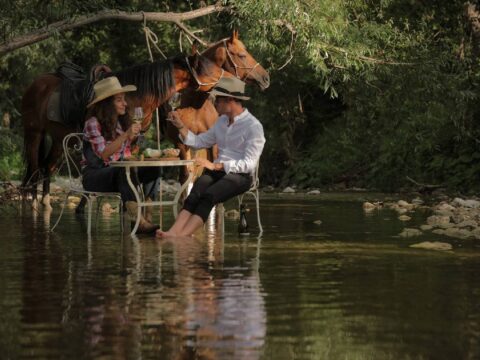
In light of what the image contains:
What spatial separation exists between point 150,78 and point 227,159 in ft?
8.04

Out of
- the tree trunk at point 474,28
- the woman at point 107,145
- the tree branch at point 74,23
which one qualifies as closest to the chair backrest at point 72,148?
the woman at point 107,145

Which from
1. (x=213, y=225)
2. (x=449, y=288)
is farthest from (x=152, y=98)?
(x=449, y=288)

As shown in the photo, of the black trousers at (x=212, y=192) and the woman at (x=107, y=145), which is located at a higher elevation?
the woman at (x=107, y=145)

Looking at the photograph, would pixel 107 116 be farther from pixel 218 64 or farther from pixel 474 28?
pixel 474 28

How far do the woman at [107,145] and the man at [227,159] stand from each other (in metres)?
0.66

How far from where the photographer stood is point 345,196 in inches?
1062

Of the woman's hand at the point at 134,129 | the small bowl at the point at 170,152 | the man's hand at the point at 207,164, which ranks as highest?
the woman's hand at the point at 134,129

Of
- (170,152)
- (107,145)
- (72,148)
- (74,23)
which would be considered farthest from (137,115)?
(72,148)

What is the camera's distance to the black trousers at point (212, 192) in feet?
45.5

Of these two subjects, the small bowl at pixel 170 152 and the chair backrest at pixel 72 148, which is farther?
the chair backrest at pixel 72 148

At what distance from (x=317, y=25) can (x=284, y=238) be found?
22.2 feet

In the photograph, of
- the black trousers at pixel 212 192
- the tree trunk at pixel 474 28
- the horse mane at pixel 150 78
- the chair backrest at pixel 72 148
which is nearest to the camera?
the black trousers at pixel 212 192

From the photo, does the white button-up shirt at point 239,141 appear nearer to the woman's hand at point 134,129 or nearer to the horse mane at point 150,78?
the woman's hand at point 134,129

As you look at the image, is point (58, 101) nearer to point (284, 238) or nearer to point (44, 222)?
point (44, 222)
